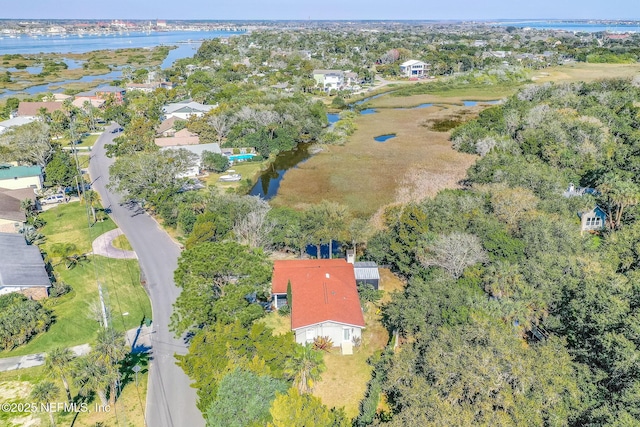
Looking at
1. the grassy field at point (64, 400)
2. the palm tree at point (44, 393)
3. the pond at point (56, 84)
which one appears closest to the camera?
the palm tree at point (44, 393)

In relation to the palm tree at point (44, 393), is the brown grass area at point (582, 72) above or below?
above

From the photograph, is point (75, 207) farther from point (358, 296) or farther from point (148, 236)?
point (358, 296)

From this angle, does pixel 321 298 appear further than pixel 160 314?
No

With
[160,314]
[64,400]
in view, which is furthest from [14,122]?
[64,400]

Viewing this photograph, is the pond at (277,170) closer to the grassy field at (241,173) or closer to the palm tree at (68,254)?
the grassy field at (241,173)

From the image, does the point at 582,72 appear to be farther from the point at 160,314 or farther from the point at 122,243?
the point at 160,314

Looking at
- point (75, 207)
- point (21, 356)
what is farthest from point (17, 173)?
point (21, 356)

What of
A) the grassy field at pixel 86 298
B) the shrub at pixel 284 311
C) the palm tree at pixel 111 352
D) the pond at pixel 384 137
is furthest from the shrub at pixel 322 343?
the pond at pixel 384 137
